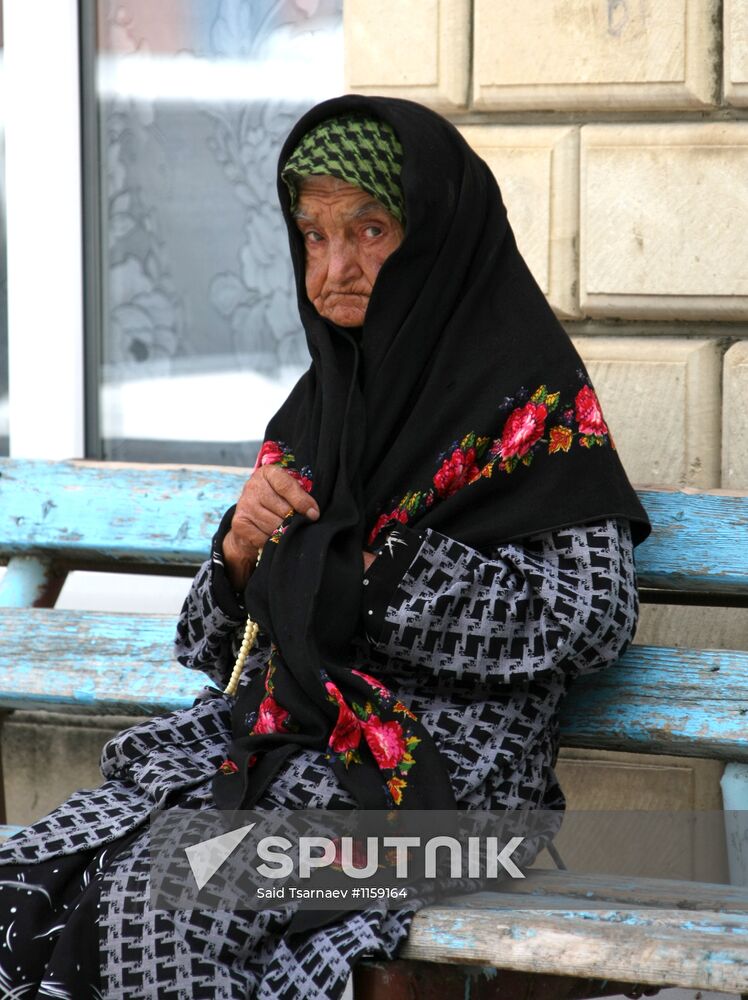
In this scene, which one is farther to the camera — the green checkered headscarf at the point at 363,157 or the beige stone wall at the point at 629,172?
the beige stone wall at the point at 629,172

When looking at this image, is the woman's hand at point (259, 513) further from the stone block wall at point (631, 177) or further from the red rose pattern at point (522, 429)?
the stone block wall at point (631, 177)

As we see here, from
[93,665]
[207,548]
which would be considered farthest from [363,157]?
[93,665]

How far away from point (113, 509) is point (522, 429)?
114 centimetres

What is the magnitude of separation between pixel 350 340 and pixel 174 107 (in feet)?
5.81

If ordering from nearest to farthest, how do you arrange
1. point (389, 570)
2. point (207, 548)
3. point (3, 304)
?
point (389, 570) < point (207, 548) < point (3, 304)

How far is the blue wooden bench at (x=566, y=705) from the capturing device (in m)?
1.79

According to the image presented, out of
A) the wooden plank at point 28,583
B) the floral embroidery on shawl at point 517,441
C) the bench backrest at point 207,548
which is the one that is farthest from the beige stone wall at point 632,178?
the wooden plank at point 28,583

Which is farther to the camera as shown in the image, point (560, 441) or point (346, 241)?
point (346, 241)

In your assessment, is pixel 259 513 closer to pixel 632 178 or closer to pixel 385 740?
pixel 385 740

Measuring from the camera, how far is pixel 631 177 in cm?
287

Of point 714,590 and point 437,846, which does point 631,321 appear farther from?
point 437,846

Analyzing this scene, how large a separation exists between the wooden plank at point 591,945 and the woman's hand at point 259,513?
63 cm

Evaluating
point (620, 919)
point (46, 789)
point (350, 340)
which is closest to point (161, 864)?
point (620, 919)

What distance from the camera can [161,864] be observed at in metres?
1.86
